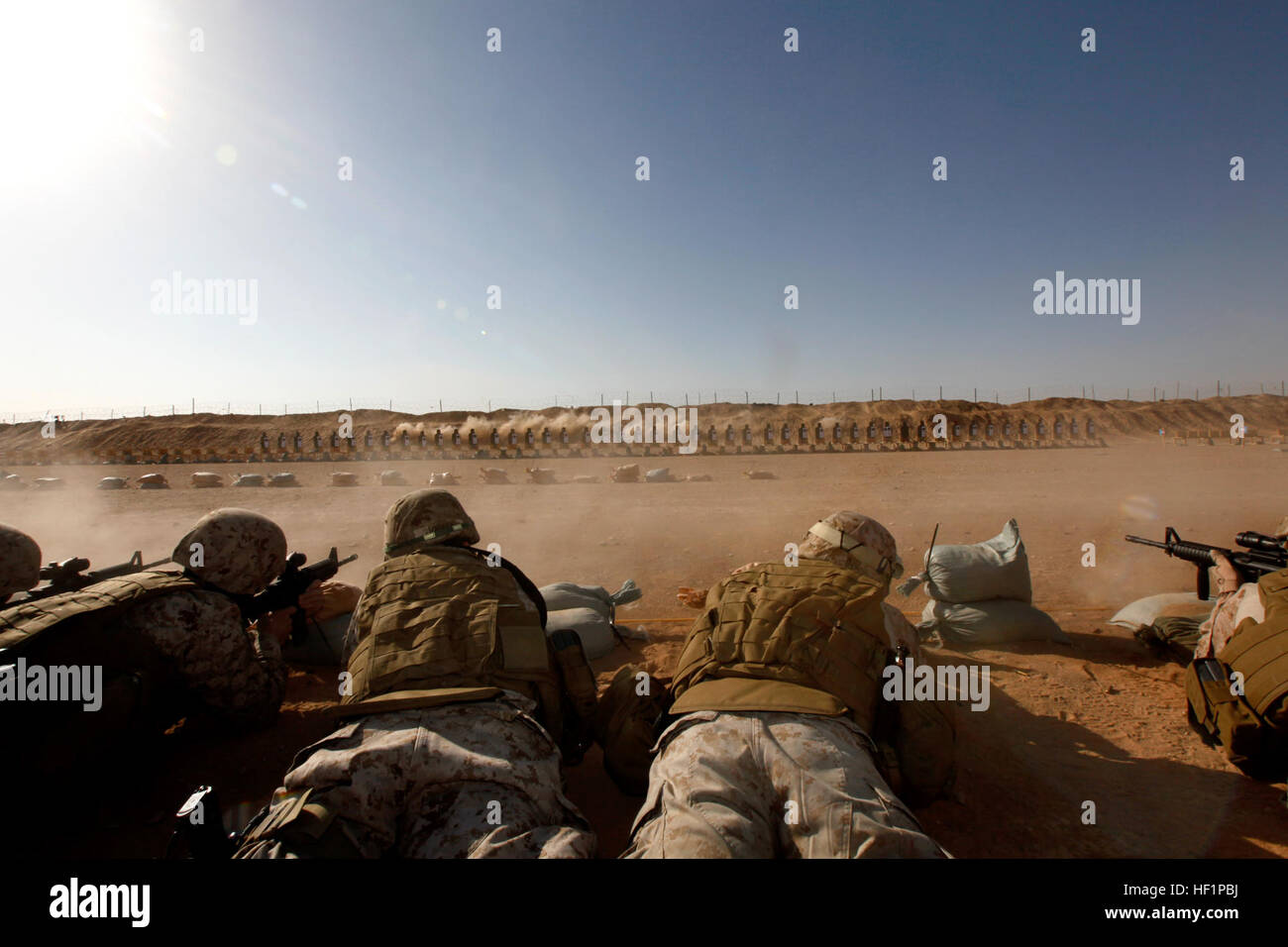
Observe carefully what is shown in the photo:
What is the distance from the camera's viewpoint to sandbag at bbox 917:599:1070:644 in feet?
16.1

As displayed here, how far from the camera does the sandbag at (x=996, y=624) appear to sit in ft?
16.1

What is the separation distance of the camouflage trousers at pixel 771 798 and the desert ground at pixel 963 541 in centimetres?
94

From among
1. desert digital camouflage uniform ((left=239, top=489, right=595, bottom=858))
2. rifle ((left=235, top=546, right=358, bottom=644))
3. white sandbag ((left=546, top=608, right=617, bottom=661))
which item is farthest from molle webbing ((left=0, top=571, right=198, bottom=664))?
white sandbag ((left=546, top=608, right=617, bottom=661))

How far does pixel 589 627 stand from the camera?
4902mm

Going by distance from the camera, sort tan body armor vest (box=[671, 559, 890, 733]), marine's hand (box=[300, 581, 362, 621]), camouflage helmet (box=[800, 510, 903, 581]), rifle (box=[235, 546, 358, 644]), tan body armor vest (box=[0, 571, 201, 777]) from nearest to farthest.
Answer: tan body armor vest (box=[671, 559, 890, 733])
tan body armor vest (box=[0, 571, 201, 777])
camouflage helmet (box=[800, 510, 903, 581])
rifle (box=[235, 546, 358, 644])
marine's hand (box=[300, 581, 362, 621])

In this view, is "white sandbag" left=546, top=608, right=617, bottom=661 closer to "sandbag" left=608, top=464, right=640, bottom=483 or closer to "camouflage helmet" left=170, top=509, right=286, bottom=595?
"camouflage helmet" left=170, top=509, right=286, bottom=595

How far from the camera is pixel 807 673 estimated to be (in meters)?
2.45

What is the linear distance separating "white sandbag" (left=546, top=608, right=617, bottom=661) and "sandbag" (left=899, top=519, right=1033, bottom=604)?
262cm

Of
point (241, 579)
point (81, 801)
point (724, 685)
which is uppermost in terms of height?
point (241, 579)
